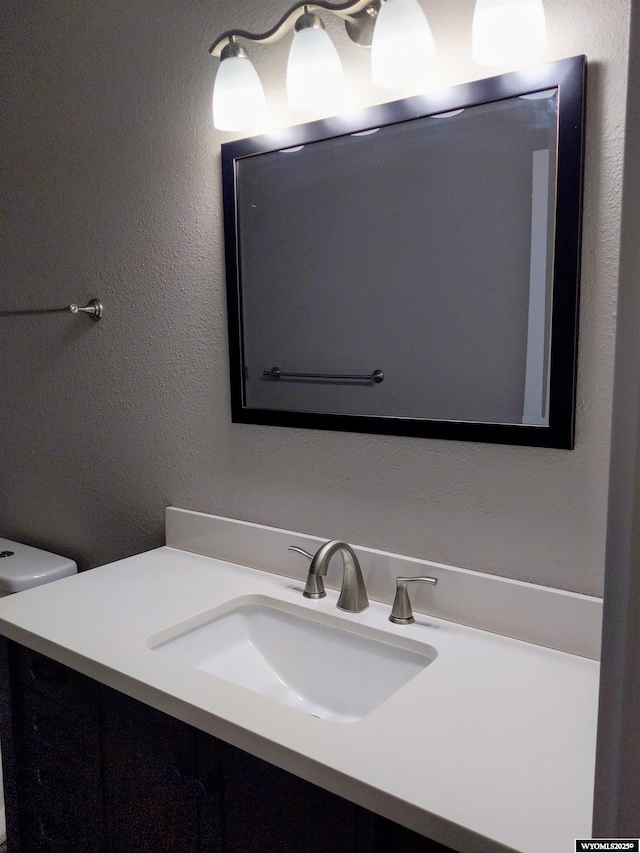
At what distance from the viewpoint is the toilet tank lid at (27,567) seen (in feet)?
5.67

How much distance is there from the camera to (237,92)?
132cm

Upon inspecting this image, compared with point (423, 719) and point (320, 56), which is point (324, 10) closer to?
point (320, 56)

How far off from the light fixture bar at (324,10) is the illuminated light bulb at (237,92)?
3cm

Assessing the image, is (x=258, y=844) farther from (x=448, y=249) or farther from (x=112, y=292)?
(x=112, y=292)

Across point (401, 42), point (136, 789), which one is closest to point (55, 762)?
point (136, 789)

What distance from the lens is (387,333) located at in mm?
1265

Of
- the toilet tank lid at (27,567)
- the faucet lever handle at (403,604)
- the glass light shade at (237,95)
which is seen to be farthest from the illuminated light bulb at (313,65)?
the toilet tank lid at (27,567)

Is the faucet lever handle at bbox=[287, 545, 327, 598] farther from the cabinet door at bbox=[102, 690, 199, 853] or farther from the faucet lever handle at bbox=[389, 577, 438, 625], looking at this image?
the cabinet door at bbox=[102, 690, 199, 853]

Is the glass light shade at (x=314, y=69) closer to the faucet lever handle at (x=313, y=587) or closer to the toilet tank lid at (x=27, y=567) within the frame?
the faucet lever handle at (x=313, y=587)

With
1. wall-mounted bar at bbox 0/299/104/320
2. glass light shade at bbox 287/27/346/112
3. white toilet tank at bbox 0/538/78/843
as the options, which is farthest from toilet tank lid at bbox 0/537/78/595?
glass light shade at bbox 287/27/346/112

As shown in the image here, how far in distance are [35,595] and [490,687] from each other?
0.90 meters

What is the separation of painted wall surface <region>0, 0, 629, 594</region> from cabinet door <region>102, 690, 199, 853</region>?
1.68ft

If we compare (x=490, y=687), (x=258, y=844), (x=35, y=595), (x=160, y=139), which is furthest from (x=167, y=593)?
(x=160, y=139)

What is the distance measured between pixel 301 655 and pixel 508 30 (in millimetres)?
1106
